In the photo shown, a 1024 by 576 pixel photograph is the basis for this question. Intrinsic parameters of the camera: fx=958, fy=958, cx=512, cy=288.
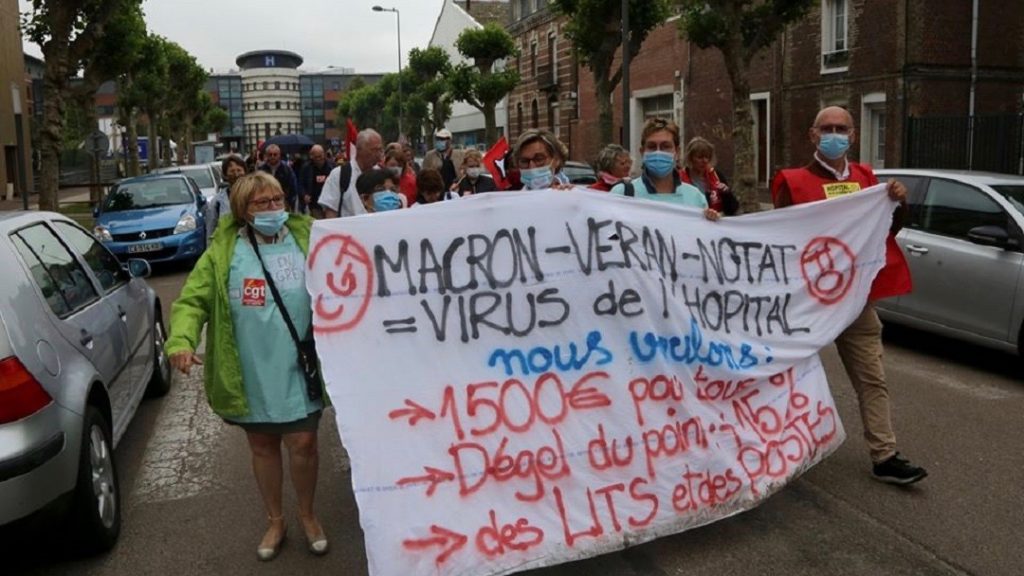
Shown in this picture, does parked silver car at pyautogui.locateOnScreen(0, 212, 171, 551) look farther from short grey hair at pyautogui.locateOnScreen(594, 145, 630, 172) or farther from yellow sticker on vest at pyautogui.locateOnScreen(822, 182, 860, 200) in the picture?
yellow sticker on vest at pyautogui.locateOnScreen(822, 182, 860, 200)

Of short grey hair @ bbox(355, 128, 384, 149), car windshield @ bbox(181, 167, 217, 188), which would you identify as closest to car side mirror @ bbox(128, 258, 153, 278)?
short grey hair @ bbox(355, 128, 384, 149)

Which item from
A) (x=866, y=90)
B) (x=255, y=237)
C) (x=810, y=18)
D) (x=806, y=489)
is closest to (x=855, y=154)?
(x=866, y=90)

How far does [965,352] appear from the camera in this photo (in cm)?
837

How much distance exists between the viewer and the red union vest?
16.7 feet

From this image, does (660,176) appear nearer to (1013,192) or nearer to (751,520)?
(751,520)

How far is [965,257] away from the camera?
7613 mm

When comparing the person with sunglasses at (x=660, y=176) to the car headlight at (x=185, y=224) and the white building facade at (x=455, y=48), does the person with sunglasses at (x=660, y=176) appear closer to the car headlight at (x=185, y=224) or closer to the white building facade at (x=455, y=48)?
the car headlight at (x=185, y=224)

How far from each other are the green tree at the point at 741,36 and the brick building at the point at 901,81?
4178mm

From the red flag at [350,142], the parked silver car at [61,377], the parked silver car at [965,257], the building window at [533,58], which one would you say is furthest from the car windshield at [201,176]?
the building window at [533,58]

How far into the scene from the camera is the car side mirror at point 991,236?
23.6 feet

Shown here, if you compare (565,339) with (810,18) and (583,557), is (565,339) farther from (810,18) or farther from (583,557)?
(810,18)

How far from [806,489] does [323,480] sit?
2570 mm

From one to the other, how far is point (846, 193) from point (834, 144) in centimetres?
27

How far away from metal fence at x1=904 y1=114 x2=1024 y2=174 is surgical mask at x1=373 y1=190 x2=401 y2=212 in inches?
677
